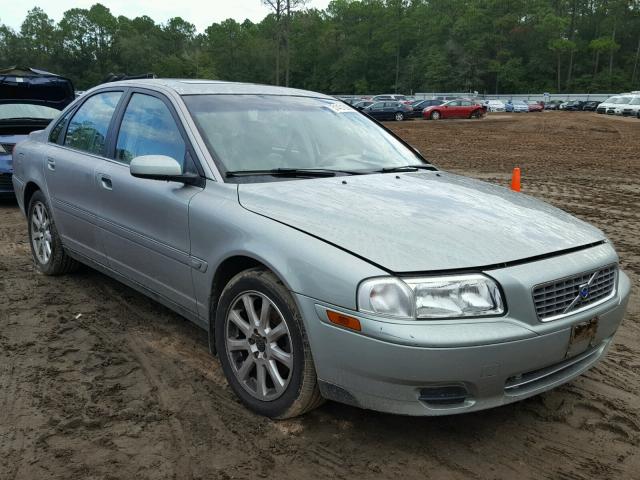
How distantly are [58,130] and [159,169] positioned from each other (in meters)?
2.27

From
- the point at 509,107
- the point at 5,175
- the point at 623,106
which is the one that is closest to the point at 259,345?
the point at 5,175

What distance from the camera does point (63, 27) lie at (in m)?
127

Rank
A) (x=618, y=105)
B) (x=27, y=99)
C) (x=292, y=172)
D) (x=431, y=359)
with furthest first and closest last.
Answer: (x=618, y=105) → (x=27, y=99) → (x=292, y=172) → (x=431, y=359)

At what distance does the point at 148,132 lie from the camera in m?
3.96

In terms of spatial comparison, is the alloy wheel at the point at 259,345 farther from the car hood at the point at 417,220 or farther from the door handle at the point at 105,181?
the door handle at the point at 105,181

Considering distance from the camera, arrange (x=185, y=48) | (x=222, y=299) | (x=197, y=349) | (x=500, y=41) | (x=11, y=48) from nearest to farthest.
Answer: (x=222, y=299) → (x=197, y=349) → (x=500, y=41) → (x=11, y=48) → (x=185, y=48)

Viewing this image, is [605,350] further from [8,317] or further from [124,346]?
[8,317]

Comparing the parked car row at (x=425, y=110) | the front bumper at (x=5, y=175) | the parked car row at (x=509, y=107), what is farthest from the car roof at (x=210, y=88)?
the parked car row at (x=509, y=107)

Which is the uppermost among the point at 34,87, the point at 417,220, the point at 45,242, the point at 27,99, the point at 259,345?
the point at 34,87

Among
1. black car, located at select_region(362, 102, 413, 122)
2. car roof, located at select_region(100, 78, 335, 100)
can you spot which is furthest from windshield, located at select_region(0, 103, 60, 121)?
black car, located at select_region(362, 102, 413, 122)

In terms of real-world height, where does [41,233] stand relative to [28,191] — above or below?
below

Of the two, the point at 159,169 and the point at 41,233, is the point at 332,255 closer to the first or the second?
the point at 159,169

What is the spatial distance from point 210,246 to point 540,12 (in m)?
117

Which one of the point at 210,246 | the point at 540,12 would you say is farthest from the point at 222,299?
the point at 540,12
